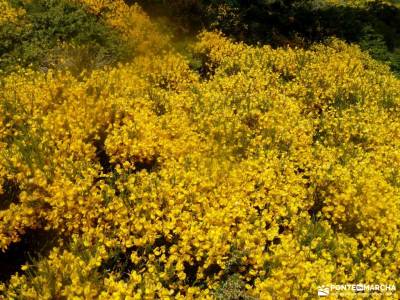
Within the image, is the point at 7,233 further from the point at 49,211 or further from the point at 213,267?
the point at 213,267

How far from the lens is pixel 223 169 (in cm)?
624

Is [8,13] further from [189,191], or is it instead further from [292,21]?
[292,21]

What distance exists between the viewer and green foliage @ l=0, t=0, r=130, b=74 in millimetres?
9227

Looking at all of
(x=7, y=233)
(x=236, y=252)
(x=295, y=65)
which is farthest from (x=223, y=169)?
(x=295, y=65)

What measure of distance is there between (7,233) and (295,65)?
849 centimetres

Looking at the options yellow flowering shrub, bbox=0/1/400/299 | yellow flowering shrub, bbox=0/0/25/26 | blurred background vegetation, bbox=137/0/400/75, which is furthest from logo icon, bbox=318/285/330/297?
blurred background vegetation, bbox=137/0/400/75

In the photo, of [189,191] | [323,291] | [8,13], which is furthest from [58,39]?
[323,291]

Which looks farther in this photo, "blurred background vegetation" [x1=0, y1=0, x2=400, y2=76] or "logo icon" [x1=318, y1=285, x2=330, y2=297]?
"blurred background vegetation" [x1=0, y1=0, x2=400, y2=76]

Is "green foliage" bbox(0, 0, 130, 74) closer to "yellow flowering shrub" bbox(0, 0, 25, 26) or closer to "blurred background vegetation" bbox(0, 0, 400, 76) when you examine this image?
"blurred background vegetation" bbox(0, 0, 400, 76)

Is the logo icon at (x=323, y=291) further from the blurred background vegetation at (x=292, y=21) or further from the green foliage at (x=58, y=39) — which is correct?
the blurred background vegetation at (x=292, y=21)

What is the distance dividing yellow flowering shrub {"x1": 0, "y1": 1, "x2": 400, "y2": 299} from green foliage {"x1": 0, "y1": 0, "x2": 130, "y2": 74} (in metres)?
1.45

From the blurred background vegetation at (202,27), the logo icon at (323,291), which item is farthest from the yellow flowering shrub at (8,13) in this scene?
the logo icon at (323,291)

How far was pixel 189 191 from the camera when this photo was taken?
5.51 m

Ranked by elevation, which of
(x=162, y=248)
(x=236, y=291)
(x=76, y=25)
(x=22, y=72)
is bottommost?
(x=236, y=291)
